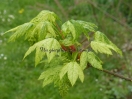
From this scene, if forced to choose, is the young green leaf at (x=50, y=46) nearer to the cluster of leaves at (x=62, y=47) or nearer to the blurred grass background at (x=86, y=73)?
the cluster of leaves at (x=62, y=47)

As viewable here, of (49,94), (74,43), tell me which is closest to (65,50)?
(74,43)

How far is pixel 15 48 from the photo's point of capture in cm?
496

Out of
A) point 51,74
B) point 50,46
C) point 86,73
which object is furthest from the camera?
point 86,73

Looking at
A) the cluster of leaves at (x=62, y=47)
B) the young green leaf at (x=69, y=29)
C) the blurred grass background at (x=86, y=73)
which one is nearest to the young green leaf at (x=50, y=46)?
the cluster of leaves at (x=62, y=47)

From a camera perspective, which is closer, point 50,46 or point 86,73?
point 50,46

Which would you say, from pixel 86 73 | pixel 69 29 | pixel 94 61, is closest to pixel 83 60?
pixel 94 61

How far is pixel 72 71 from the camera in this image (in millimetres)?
1560

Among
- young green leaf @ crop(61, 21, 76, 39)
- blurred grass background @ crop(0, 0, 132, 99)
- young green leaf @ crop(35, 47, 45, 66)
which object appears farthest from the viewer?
blurred grass background @ crop(0, 0, 132, 99)

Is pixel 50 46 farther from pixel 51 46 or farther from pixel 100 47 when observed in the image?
pixel 100 47

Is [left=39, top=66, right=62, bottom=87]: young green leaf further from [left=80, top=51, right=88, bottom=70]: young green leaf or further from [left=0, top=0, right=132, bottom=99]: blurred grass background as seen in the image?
[left=0, top=0, right=132, bottom=99]: blurred grass background

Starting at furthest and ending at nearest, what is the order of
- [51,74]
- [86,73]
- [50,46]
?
[86,73] < [51,74] < [50,46]

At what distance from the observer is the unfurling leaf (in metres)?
1.55

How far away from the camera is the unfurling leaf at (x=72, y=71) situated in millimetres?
1550

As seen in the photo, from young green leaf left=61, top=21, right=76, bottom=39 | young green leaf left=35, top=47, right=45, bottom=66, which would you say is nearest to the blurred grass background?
young green leaf left=61, top=21, right=76, bottom=39
